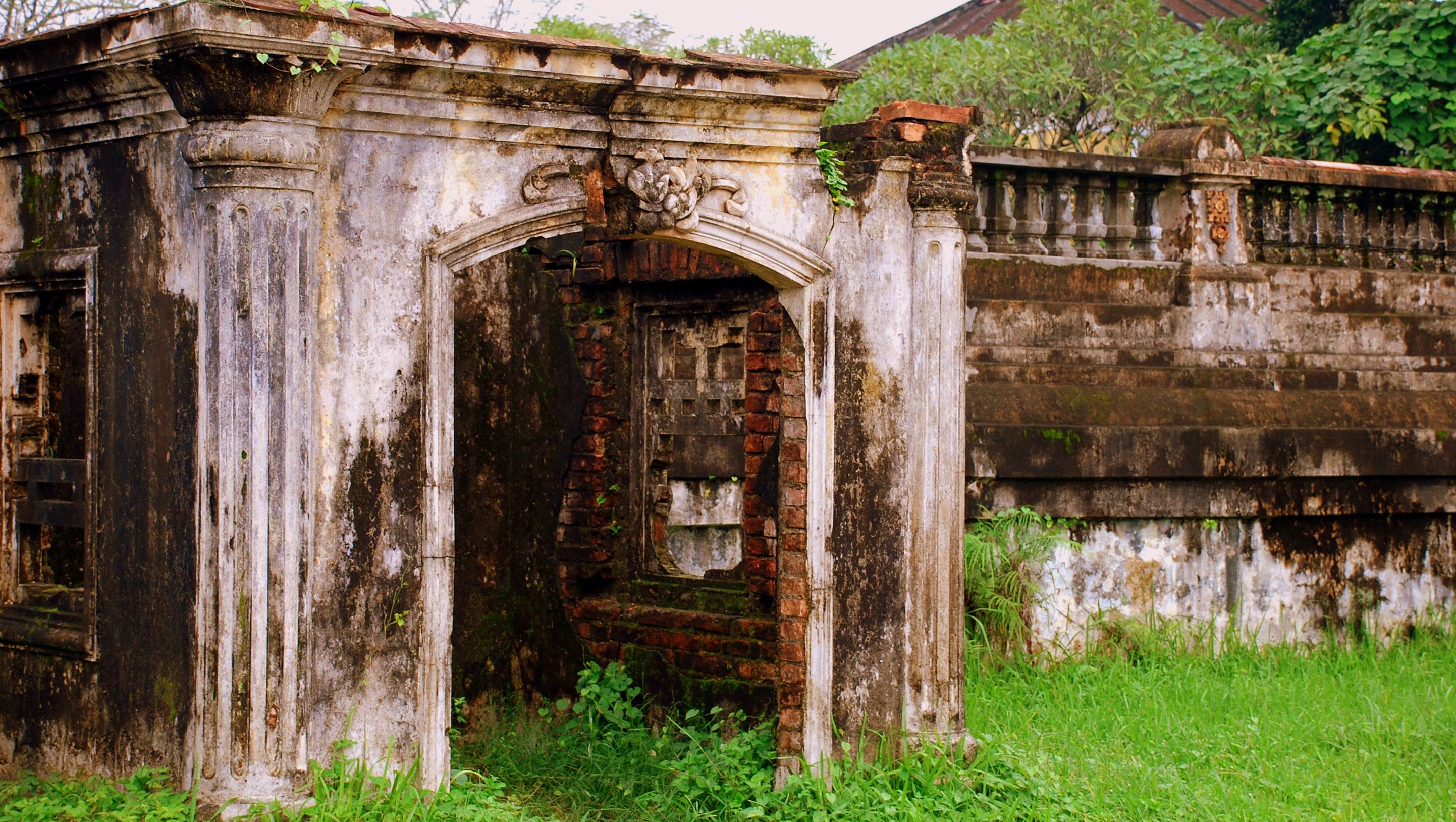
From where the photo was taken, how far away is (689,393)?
7.12 metres

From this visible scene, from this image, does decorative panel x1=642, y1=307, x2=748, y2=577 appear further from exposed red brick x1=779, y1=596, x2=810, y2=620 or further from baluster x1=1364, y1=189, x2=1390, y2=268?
baluster x1=1364, y1=189, x2=1390, y2=268

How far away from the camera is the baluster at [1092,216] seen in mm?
7543

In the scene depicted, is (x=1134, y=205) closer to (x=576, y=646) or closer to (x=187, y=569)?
(x=576, y=646)

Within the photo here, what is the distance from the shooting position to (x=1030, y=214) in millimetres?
7402

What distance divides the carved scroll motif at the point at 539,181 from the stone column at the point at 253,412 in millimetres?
746

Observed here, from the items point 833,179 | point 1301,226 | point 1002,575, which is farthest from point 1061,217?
point 833,179

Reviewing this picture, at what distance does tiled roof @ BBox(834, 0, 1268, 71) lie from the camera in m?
16.6

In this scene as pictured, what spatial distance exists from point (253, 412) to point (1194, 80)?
28.4 feet

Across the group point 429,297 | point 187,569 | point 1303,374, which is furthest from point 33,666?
point 1303,374

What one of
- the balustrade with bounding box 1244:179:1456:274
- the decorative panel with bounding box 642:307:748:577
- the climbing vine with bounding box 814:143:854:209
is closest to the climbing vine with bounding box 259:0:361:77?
the climbing vine with bounding box 814:143:854:209

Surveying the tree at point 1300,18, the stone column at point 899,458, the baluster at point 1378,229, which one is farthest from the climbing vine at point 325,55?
the tree at point 1300,18

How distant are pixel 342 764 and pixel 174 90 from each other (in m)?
2.13

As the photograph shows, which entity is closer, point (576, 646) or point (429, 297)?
point (429, 297)

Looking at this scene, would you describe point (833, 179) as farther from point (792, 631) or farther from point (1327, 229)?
point (1327, 229)
